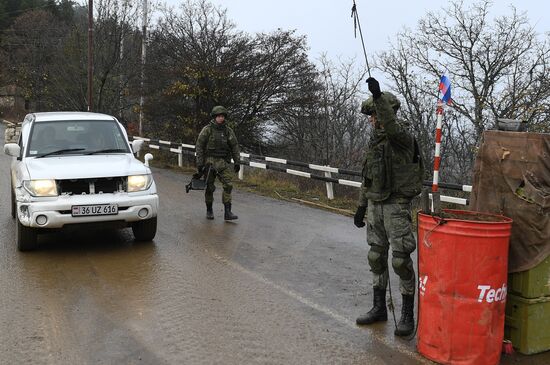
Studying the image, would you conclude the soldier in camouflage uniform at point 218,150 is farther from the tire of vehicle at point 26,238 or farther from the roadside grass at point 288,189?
the tire of vehicle at point 26,238

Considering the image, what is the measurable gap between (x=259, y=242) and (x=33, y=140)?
3544mm

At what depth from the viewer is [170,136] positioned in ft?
70.6

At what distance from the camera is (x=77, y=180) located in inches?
269

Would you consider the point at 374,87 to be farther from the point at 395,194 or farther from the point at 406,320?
the point at 406,320

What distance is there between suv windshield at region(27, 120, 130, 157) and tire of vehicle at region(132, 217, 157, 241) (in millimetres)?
1201

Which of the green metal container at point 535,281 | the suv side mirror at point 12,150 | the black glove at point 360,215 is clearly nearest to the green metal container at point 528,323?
the green metal container at point 535,281

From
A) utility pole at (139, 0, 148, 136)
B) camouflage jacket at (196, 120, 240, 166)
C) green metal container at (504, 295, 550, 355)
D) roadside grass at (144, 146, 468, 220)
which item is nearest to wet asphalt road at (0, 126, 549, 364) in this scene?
green metal container at (504, 295, 550, 355)

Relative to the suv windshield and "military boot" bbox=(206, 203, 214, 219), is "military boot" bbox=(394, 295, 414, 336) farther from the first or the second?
"military boot" bbox=(206, 203, 214, 219)

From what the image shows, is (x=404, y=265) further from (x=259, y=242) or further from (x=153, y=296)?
(x=259, y=242)

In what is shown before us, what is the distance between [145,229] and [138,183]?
2.31ft

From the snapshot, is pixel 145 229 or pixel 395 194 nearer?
pixel 395 194

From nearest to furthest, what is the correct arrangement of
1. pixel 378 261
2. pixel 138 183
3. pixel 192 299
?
pixel 378 261 < pixel 192 299 < pixel 138 183

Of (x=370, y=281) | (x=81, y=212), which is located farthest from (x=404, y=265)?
(x=81, y=212)

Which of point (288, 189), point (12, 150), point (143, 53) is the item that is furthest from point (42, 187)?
point (143, 53)
